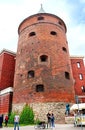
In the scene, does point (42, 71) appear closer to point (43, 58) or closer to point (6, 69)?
point (43, 58)

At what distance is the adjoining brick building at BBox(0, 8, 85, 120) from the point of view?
17.9 metres

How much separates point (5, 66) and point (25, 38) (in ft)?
19.9

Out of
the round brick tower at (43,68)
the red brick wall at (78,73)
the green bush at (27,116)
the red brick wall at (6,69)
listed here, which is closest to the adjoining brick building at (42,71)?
the round brick tower at (43,68)

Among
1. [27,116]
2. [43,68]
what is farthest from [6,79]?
[27,116]

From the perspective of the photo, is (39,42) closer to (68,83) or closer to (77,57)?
(68,83)

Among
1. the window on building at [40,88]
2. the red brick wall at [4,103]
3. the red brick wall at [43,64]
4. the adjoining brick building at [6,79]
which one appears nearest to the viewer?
the red brick wall at [43,64]

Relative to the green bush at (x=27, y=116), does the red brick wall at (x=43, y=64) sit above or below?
above

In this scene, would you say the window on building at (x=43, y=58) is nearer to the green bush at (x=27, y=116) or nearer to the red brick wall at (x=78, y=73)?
the green bush at (x=27, y=116)

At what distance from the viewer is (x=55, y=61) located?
785 inches

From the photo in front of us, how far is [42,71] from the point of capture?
1903 cm

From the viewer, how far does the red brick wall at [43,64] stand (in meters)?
18.3

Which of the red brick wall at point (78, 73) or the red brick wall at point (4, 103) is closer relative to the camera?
the red brick wall at point (4, 103)

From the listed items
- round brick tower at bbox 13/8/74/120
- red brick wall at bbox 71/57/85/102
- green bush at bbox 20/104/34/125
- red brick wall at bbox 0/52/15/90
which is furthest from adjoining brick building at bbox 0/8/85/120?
red brick wall at bbox 71/57/85/102

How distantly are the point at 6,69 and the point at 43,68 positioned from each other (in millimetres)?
8875
